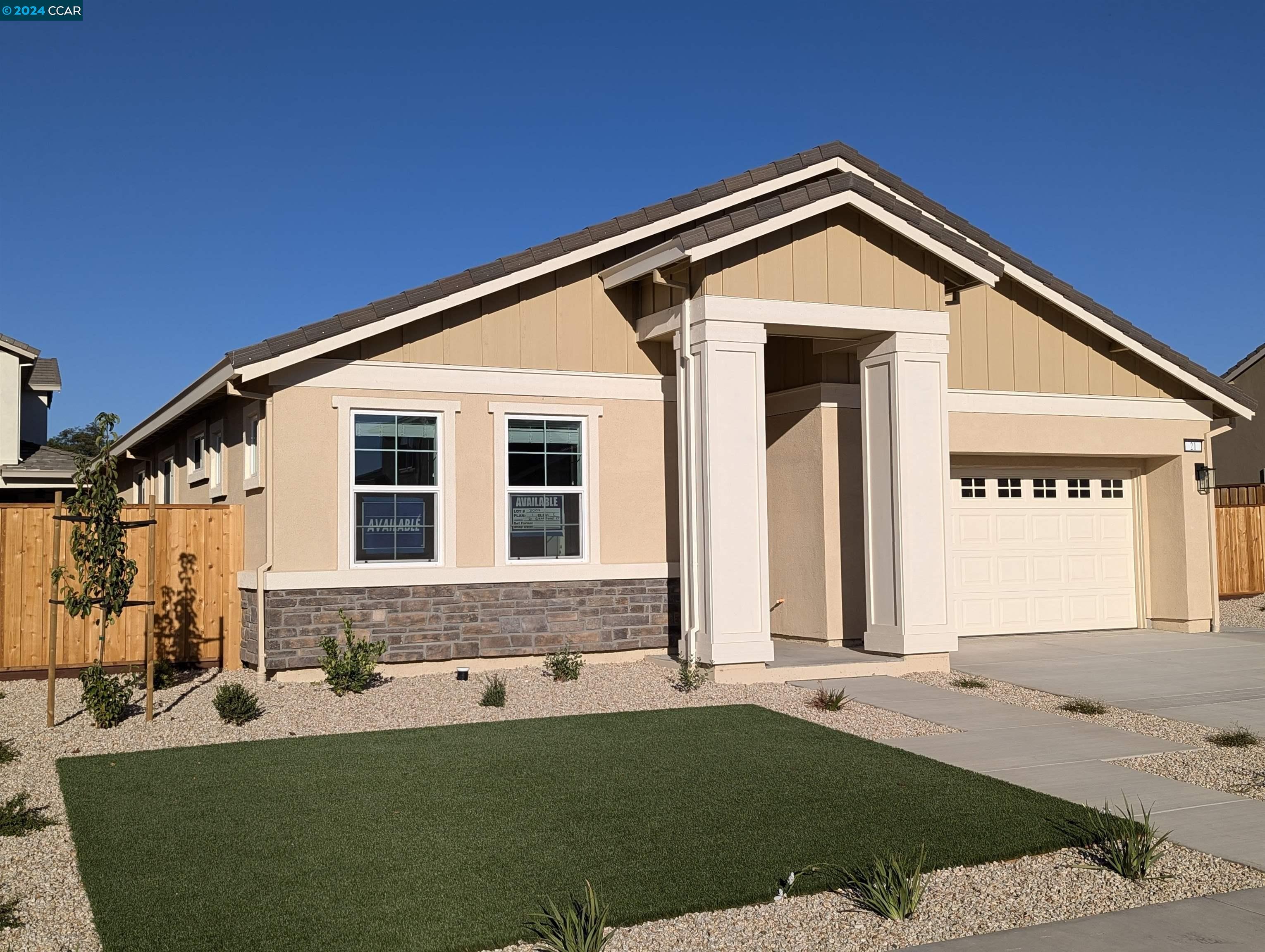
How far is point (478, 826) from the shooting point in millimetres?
6652

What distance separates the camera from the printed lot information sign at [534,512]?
42.5 feet

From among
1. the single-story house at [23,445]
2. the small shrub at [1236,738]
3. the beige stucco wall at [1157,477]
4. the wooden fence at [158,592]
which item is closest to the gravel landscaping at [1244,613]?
the beige stucco wall at [1157,477]

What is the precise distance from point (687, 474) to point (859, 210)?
3493mm

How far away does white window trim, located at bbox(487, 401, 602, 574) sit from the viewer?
42.0ft

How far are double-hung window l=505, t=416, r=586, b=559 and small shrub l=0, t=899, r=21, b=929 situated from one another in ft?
25.0

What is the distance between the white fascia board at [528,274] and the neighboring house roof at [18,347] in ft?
59.4

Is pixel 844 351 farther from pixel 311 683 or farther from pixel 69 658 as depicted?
pixel 69 658

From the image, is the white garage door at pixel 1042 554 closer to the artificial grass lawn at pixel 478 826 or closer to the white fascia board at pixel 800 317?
the white fascia board at pixel 800 317

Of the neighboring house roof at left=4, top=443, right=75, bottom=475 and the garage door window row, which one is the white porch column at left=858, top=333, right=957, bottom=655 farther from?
the neighboring house roof at left=4, top=443, right=75, bottom=475

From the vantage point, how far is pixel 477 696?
1116cm

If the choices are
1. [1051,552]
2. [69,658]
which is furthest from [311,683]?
[1051,552]

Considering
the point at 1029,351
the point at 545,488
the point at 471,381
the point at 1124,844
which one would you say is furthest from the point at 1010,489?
the point at 1124,844

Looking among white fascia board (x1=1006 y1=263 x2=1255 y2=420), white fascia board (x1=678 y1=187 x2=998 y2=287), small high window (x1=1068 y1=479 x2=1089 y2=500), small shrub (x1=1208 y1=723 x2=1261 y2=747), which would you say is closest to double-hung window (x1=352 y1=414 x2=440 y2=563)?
white fascia board (x1=678 y1=187 x2=998 y2=287)

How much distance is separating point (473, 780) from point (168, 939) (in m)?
2.95
